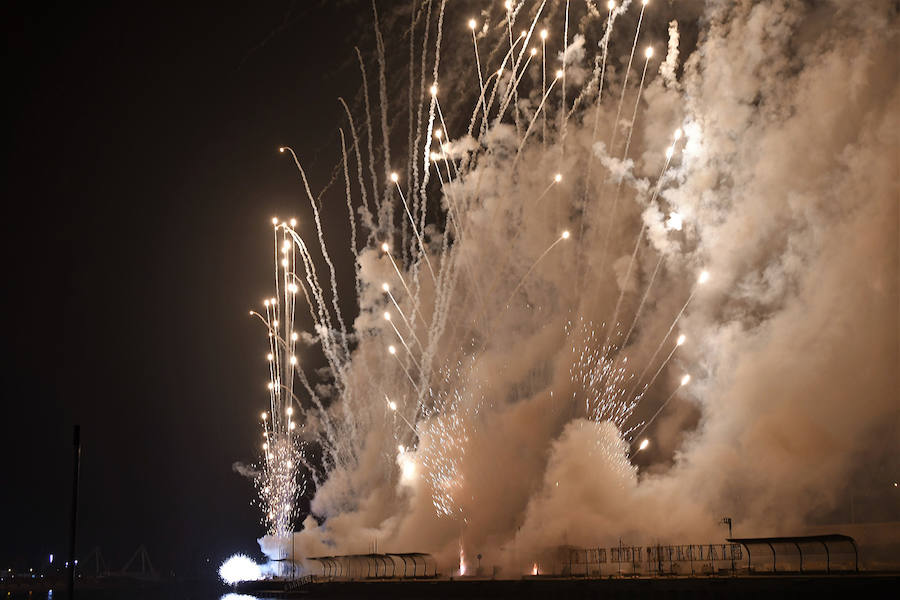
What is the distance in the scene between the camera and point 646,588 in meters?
46.2

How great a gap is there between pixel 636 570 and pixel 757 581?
1184 cm

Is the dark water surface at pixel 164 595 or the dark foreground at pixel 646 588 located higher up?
the dark water surface at pixel 164 595

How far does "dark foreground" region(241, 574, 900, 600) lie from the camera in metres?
38.5

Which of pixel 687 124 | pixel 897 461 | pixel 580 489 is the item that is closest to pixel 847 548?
A: pixel 897 461

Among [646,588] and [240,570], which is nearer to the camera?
[646,588]

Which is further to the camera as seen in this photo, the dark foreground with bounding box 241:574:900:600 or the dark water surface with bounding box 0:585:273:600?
the dark water surface with bounding box 0:585:273:600

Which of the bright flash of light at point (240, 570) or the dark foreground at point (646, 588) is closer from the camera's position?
the dark foreground at point (646, 588)

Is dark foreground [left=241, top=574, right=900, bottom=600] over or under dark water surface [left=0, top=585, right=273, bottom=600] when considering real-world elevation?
under

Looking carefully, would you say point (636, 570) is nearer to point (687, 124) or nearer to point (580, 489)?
point (580, 489)

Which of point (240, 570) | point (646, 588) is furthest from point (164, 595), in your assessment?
point (646, 588)

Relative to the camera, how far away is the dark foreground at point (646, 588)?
3847 centimetres

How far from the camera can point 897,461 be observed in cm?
5006

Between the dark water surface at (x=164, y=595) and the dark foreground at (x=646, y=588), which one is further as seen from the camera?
the dark water surface at (x=164, y=595)

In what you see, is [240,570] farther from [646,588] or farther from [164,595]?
[646,588]
